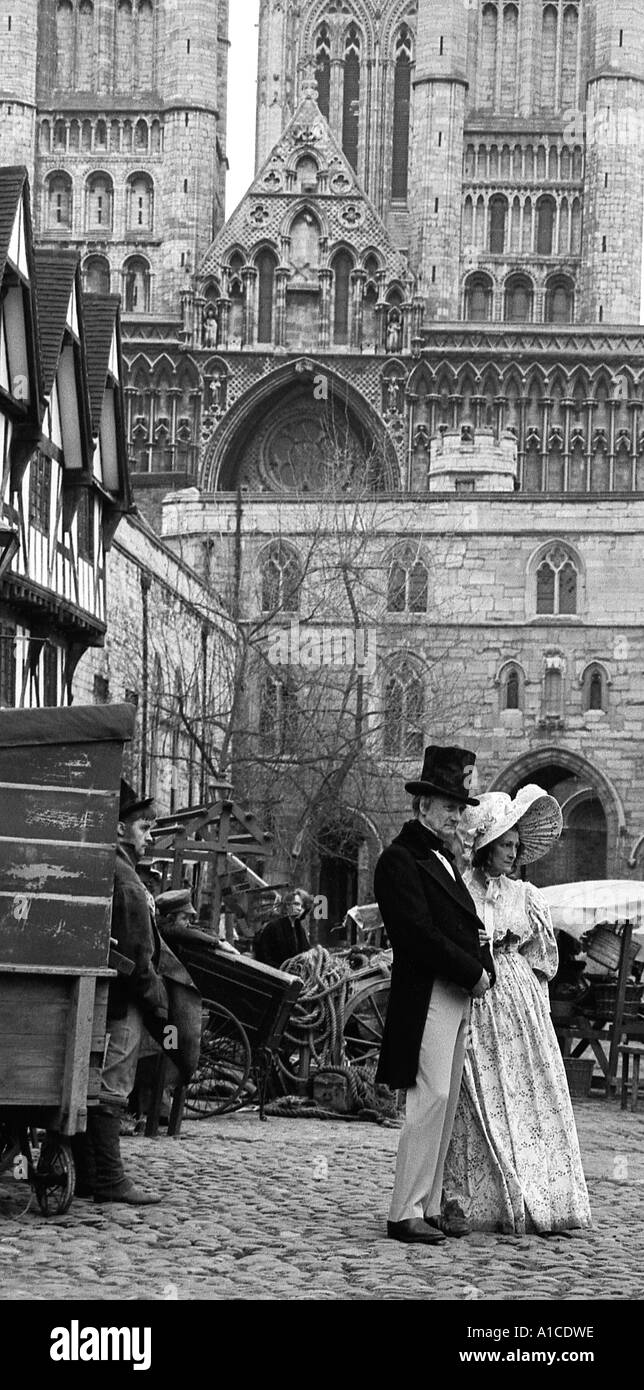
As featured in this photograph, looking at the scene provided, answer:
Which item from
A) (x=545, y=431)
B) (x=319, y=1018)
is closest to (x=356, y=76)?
(x=545, y=431)

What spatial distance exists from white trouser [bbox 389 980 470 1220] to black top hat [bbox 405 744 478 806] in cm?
74

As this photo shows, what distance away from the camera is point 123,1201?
33.2ft

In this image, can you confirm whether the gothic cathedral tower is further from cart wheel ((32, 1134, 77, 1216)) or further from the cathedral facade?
cart wheel ((32, 1134, 77, 1216))

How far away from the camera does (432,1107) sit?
30.1 ft

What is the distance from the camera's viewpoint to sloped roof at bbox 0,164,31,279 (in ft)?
74.1

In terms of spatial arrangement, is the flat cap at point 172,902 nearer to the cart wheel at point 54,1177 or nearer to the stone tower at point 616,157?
the cart wheel at point 54,1177

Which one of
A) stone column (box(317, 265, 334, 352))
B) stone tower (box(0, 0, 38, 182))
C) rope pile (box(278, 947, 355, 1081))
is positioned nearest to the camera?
rope pile (box(278, 947, 355, 1081))

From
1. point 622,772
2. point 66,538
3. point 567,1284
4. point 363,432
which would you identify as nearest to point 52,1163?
point 567,1284

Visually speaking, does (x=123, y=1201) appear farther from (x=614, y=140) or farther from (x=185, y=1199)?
(x=614, y=140)

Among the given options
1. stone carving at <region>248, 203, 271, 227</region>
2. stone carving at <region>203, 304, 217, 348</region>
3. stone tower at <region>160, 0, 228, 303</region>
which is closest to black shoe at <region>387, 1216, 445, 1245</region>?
stone carving at <region>203, 304, 217, 348</region>

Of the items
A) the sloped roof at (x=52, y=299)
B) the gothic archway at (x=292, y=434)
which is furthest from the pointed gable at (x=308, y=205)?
the sloped roof at (x=52, y=299)

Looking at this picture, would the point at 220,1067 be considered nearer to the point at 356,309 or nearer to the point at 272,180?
the point at 356,309

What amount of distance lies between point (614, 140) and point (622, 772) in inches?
1296

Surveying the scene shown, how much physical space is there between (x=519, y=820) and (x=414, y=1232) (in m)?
1.84
